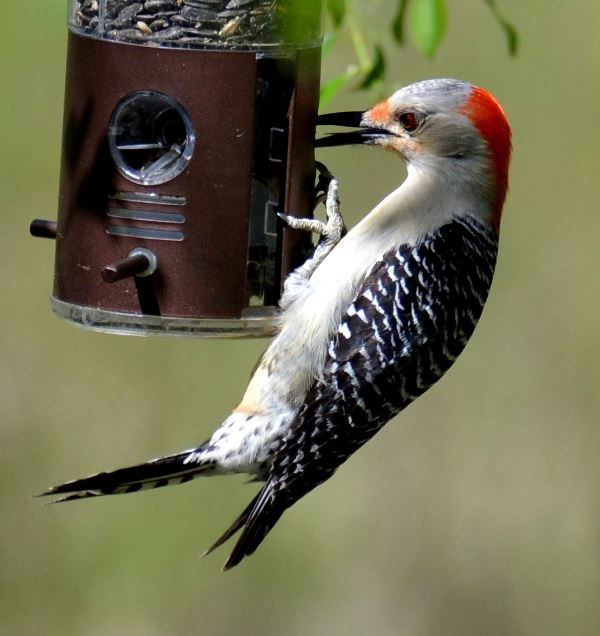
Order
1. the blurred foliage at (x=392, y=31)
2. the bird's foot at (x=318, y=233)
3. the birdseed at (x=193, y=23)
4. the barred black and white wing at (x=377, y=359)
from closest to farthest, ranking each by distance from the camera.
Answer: the blurred foliage at (x=392, y=31)
the birdseed at (x=193, y=23)
the barred black and white wing at (x=377, y=359)
the bird's foot at (x=318, y=233)

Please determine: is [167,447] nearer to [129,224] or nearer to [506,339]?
[506,339]

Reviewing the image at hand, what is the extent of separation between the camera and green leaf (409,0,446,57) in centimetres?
508

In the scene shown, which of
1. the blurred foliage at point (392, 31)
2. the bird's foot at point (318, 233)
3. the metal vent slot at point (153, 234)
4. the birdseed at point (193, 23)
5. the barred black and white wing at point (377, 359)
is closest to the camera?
the blurred foliage at point (392, 31)

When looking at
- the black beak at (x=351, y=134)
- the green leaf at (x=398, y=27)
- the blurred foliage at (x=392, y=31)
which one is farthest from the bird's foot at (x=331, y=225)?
the green leaf at (x=398, y=27)

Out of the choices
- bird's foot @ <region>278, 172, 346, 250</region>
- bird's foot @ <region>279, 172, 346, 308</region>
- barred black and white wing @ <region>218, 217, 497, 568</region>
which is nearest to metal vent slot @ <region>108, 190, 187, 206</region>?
bird's foot @ <region>279, 172, 346, 308</region>

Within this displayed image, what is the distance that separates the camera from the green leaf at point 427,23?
5.08 meters

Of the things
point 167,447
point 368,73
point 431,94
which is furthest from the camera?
point 167,447

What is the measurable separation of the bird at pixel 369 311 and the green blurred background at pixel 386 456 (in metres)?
3.95

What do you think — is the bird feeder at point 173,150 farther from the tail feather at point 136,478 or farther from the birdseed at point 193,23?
the tail feather at point 136,478

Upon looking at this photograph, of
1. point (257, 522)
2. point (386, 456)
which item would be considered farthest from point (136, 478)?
point (386, 456)

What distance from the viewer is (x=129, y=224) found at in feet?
19.0

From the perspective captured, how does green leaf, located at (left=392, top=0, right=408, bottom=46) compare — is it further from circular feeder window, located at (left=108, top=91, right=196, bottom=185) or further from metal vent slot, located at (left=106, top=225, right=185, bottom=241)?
metal vent slot, located at (left=106, top=225, right=185, bottom=241)

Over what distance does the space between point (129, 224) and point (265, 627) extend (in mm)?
5639

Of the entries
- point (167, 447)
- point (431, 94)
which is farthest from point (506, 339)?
point (431, 94)
